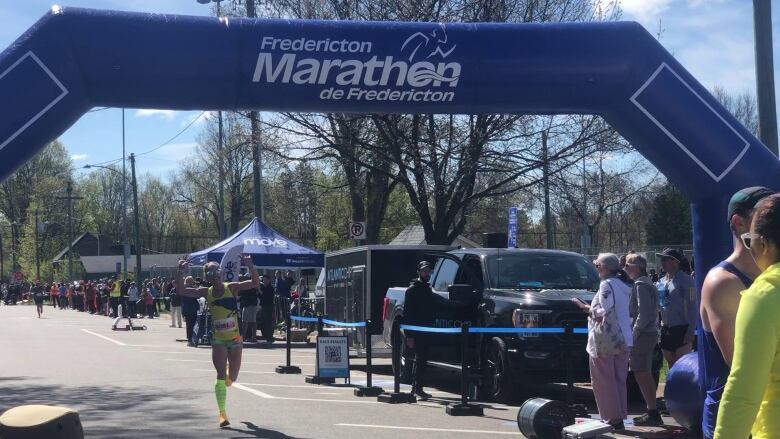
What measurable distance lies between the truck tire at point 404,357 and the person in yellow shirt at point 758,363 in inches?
413

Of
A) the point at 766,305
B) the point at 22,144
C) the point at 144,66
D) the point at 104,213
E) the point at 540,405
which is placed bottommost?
the point at 540,405

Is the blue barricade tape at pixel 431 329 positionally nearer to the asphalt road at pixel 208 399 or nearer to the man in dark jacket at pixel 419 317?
the man in dark jacket at pixel 419 317

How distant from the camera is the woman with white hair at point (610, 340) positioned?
10070 millimetres

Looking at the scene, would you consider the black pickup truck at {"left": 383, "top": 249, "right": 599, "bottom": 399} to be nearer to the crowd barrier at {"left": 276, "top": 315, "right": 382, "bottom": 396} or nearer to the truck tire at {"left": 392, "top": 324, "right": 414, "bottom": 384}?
the truck tire at {"left": 392, "top": 324, "right": 414, "bottom": 384}

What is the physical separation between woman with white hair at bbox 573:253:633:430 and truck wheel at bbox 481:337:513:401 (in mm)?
2379

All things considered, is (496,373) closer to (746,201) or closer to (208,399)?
(208,399)

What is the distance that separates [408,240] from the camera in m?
43.8

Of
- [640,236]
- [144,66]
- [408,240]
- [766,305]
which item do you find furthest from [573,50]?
[640,236]

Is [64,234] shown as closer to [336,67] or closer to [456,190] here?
[456,190]

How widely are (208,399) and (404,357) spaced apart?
3.14 m

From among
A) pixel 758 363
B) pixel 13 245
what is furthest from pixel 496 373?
pixel 13 245

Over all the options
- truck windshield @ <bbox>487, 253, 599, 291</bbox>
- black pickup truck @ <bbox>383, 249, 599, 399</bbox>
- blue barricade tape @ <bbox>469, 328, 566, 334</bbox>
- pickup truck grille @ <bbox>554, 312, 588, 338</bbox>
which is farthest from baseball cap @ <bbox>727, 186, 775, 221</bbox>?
truck windshield @ <bbox>487, 253, 599, 291</bbox>

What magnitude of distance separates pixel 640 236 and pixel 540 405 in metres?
57.1

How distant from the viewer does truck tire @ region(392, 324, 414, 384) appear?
14414mm
